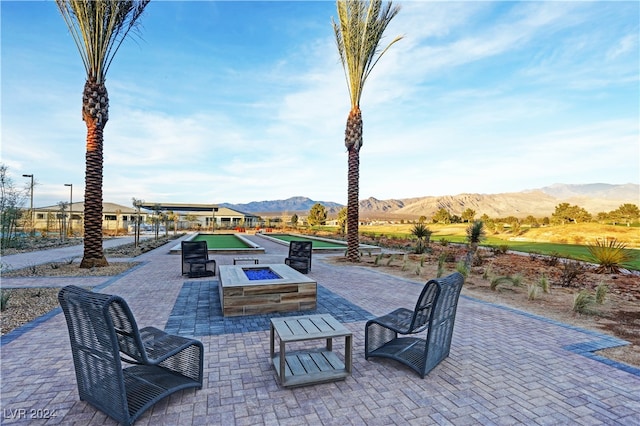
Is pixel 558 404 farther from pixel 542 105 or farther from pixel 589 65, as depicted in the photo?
pixel 542 105

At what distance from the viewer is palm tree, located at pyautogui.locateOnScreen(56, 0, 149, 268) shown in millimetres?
8992

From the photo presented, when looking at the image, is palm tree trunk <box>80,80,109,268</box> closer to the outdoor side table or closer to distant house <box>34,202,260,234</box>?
the outdoor side table

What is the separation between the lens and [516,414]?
261 cm

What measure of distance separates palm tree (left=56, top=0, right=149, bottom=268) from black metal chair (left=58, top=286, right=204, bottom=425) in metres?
8.51

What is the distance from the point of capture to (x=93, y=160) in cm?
928

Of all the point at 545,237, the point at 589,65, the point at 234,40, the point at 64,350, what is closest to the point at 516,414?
the point at 64,350

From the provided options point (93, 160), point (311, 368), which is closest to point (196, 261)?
point (93, 160)

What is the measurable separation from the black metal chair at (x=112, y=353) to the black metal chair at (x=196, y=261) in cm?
582

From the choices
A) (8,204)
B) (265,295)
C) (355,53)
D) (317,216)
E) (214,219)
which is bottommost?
(265,295)

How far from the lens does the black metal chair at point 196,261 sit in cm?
849

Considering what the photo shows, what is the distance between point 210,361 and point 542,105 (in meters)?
21.2

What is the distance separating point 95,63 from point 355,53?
8.79 meters

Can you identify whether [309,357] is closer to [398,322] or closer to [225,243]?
[398,322]

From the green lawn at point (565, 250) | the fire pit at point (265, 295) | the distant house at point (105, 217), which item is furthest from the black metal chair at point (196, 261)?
the distant house at point (105, 217)
